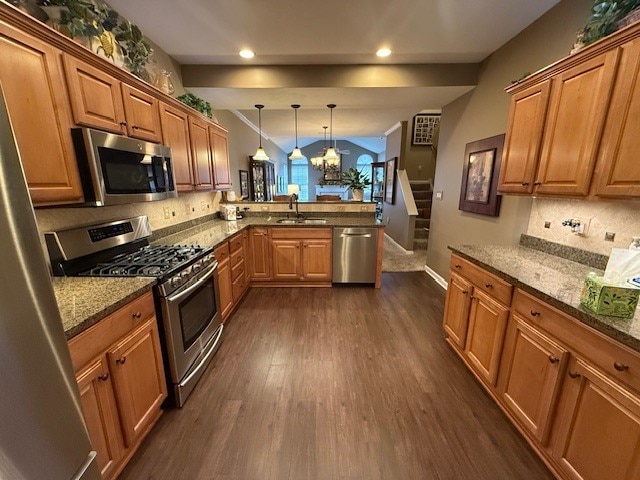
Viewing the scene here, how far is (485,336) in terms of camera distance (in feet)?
6.14

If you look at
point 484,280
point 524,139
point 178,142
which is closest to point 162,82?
point 178,142

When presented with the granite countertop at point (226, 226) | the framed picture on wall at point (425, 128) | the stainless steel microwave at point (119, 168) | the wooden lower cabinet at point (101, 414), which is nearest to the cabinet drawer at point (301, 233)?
the granite countertop at point (226, 226)

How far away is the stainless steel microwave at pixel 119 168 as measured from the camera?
144cm

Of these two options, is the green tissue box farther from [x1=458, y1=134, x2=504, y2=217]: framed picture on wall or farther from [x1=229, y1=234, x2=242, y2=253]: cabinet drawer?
[x1=229, y1=234, x2=242, y2=253]: cabinet drawer

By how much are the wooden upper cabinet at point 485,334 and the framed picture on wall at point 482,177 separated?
127 centimetres

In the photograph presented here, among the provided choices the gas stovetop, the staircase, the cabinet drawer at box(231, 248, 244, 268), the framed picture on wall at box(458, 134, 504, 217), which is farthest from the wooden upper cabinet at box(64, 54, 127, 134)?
the staircase

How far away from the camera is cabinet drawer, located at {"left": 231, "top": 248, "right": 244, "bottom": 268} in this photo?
9.77ft

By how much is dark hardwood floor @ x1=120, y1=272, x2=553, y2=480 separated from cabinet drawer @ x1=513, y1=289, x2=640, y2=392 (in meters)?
0.77

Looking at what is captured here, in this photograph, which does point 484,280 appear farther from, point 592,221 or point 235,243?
point 235,243

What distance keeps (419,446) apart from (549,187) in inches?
71.2

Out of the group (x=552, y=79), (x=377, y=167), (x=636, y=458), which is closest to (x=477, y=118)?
(x=552, y=79)

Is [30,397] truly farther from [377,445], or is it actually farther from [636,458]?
[636,458]

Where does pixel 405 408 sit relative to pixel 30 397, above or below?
below

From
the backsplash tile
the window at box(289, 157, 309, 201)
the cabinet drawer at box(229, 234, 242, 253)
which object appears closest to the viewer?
the backsplash tile
